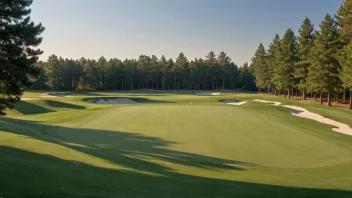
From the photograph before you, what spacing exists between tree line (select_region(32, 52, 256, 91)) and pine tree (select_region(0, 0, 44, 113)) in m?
93.6

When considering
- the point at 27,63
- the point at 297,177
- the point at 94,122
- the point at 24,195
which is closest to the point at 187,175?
the point at 297,177

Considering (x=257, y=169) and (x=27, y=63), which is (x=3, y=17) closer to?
(x=27, y=63)

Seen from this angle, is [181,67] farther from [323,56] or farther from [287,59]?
[323,56]

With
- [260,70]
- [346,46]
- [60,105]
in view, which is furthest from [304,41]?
[60,105]

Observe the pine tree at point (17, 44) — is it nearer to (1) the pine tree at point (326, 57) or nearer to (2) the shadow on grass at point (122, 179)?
(2) the shadow on grass at point (122, 179)

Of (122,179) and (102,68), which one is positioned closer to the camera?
(122,179)

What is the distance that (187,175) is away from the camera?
39.8 feet

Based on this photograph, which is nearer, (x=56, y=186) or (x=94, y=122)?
(x=56, y=186)

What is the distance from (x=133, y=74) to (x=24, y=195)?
109 metres

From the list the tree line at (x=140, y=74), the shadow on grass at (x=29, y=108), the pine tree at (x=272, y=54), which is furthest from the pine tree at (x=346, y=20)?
the tree line at (x=140, y=74)

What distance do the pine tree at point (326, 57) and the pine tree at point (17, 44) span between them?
145ft

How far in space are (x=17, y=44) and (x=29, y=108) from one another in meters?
30.8

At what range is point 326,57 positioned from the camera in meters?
46.8

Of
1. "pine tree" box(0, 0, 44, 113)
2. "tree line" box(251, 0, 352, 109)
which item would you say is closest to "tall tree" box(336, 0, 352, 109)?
"tree line" box(251, 0, 352, 109)
